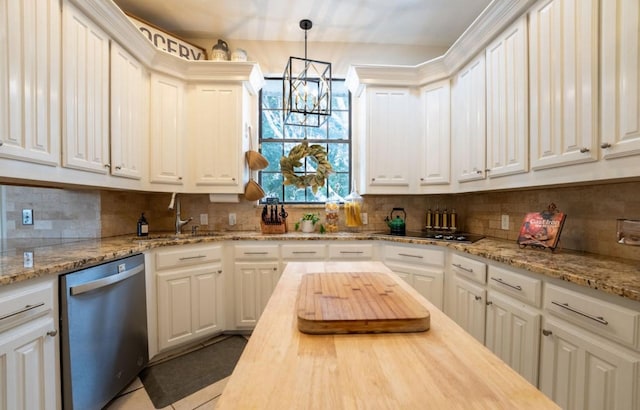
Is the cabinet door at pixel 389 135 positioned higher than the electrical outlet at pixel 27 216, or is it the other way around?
the cabinet door at pixel 389 135

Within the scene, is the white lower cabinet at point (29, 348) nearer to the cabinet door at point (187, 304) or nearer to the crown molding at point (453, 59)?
the cabinet door at point (187, 304)

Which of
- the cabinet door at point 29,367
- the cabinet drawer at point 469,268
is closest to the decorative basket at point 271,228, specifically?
the cabinet drawer at point 469,268

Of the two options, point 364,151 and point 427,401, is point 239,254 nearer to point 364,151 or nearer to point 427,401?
point 364,151

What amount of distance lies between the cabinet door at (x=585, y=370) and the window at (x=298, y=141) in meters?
2.30

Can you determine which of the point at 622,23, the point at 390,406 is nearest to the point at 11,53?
Result: the point at 390,406

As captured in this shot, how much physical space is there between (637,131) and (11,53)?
2861mm

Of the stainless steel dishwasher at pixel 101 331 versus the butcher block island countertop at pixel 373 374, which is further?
the stainless steel dishwasher at pixel 101 331

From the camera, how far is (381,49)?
3240mm

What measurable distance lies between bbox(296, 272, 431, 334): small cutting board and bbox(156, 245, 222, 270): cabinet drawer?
1552mm

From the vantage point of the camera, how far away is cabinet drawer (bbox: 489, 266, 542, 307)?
1428 millimetres

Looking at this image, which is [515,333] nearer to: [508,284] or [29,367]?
[508,284]

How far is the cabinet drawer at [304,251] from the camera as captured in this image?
8.43 feet

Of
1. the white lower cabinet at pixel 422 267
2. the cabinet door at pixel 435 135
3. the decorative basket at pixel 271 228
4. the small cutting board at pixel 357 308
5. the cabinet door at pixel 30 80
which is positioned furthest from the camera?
the decorative basket at pixel 271 228

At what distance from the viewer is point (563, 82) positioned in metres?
1.53
